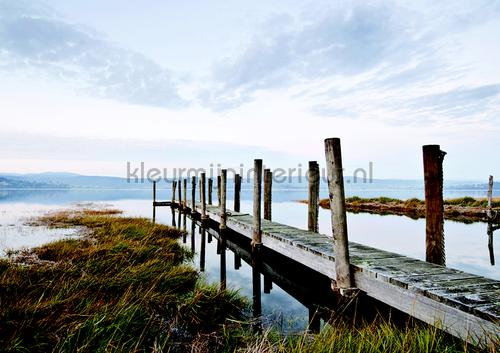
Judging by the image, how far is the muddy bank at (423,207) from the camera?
2455cm

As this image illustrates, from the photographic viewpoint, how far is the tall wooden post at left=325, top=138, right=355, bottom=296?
483 cm

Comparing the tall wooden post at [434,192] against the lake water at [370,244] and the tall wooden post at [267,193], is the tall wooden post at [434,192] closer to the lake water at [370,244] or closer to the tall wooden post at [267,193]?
the lake water at [370,244]

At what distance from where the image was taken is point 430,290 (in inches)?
143

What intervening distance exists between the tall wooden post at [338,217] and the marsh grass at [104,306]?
6.33 feet

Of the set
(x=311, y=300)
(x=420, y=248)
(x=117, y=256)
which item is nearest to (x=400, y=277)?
(x=311, y=300)

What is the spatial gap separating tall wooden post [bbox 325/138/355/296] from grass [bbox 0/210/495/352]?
1.85ft

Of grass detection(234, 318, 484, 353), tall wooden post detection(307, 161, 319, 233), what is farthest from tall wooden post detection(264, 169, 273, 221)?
grass detection(234, 318, 484, 353)

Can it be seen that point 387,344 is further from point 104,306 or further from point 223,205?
point 223,205

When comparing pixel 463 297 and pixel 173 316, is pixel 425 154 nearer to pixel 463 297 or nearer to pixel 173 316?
pixel 463 297

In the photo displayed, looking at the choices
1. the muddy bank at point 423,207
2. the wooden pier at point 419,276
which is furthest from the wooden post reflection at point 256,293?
the muddy bank at point 423,207

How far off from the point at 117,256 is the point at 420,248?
1387cm

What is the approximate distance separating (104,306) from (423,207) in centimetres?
3150

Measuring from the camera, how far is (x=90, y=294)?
5324 millimetres

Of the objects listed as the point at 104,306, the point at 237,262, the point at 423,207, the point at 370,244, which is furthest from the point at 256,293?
the point at 423,207
